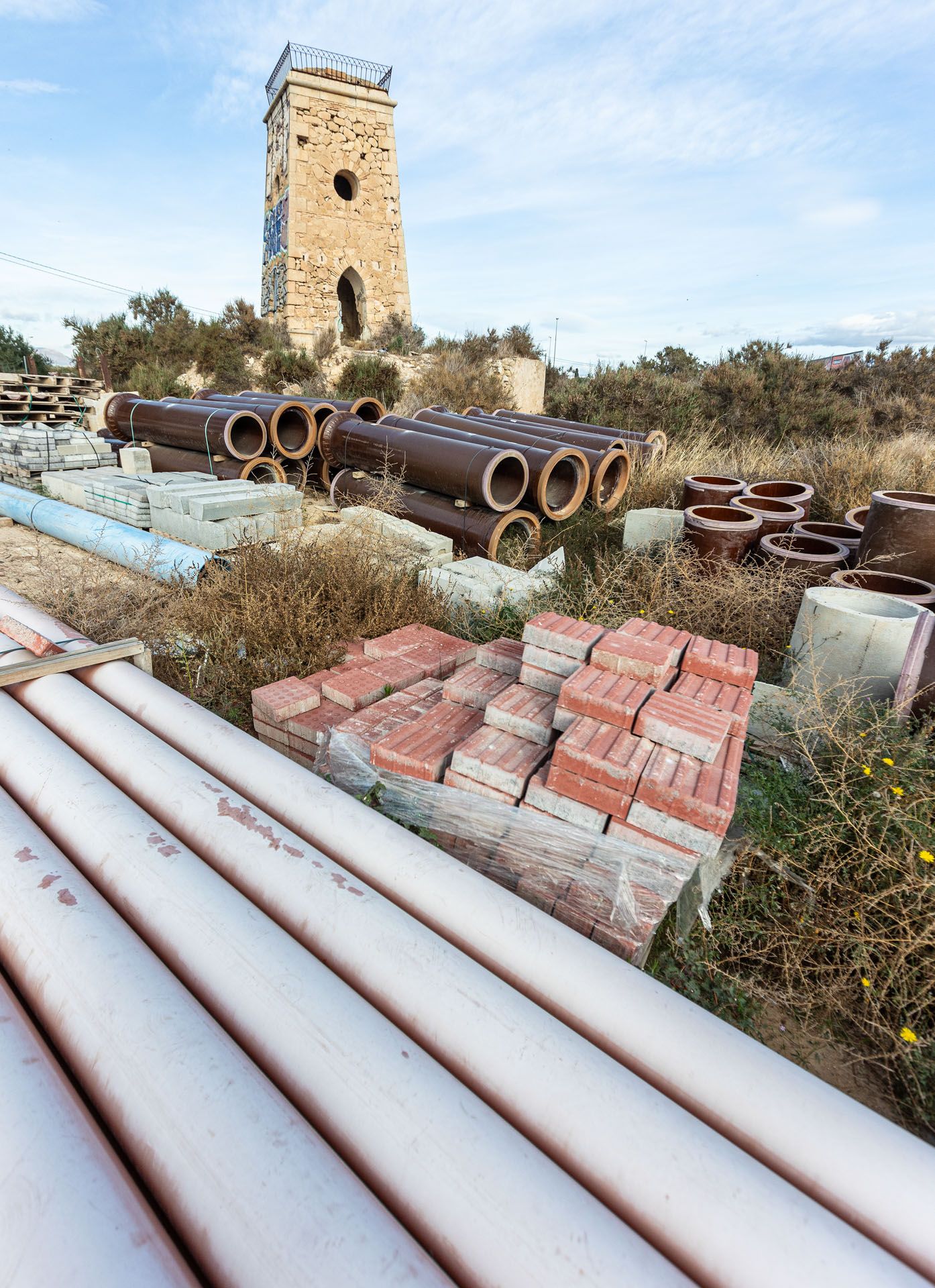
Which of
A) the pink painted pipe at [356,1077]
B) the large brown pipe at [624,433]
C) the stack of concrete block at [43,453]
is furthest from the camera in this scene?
the large brown pipe at [624,433]

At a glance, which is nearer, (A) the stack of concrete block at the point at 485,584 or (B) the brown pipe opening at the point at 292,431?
(A) the stack of concrete block at the point at 485,584

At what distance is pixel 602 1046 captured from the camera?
1382 mm

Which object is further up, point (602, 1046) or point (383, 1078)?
point (383, 1078)

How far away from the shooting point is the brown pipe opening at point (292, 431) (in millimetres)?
7824

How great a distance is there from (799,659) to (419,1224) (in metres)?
3.34

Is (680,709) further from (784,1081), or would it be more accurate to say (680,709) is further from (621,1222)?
(621,1222)

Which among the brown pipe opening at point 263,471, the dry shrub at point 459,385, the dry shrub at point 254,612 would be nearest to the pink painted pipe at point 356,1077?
the dry shrub at point 254,612

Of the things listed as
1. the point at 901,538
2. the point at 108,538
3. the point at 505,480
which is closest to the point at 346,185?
the point at 505,480

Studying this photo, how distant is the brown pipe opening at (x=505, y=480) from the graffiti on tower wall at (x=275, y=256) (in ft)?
51.0

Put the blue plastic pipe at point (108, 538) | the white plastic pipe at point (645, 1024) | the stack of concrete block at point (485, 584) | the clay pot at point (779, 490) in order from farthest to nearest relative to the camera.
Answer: the clay pot at point (779, 490), the blue plastic pipe at point (108, 538), the stack of concrete block at point (485, 584), the white plastic pipe at point (645, 1024)

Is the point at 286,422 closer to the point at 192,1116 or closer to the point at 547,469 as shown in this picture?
the point at 547,469

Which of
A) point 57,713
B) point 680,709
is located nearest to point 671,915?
point 680,709

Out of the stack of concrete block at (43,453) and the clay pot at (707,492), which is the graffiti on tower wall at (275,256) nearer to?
the stack of concrete block at (43,453)

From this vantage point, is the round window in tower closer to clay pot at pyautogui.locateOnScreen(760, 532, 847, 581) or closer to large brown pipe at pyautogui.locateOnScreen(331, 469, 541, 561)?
large brown pipe at pyautogui.locateOnScreen(331, 469, 541, 561)
